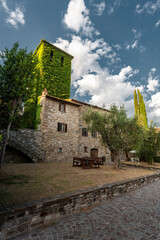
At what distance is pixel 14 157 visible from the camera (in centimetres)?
1331

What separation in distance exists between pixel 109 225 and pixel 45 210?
187cm

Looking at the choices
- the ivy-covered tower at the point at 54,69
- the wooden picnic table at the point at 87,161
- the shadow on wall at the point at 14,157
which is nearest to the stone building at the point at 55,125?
the ivy-covered tower at the point at 54,69

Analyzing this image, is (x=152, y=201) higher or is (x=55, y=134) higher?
(x=55, y=134)

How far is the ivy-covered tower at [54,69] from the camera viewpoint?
2019cm

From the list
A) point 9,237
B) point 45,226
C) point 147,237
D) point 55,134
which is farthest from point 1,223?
point 55,134

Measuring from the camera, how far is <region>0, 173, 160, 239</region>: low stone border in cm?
299

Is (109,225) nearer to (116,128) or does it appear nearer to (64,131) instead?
(116,128)

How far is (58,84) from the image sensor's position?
21.3 meters

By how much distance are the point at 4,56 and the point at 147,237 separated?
10277mm

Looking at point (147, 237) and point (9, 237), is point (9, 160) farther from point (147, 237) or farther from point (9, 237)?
point (147, 237)

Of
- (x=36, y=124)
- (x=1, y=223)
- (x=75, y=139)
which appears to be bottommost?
(x=1, y=223)

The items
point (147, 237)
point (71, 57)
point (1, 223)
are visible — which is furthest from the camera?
point (71, 57)

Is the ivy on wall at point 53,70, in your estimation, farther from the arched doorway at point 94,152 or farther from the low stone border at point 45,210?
the low stone border at point 45,210

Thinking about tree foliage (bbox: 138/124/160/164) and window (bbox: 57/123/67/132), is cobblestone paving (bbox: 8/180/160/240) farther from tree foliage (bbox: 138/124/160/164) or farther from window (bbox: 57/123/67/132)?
tree foliage (bbox: 138/124/160/164)
